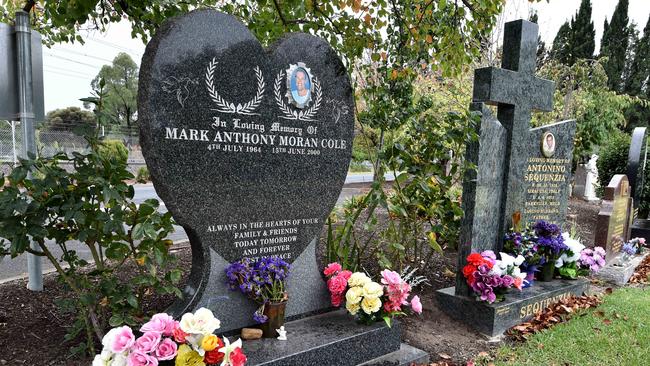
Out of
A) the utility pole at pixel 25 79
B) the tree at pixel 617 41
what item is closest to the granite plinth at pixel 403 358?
the utility pole at pixel 25 79

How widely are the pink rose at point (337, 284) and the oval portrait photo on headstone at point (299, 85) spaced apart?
1.26m

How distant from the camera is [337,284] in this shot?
10.9 ft

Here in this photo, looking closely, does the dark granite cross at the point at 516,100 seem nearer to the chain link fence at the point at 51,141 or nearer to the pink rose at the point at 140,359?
the pink rose at the point at 140,359

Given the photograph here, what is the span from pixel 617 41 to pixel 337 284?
36.8 m

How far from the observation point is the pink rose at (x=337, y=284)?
3.31m

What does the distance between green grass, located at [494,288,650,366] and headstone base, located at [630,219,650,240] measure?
15.8ft

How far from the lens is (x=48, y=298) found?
383 cm

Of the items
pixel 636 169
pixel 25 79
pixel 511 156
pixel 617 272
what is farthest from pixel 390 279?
pixel 636 169

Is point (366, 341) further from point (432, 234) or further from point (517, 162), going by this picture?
point (517, 162)

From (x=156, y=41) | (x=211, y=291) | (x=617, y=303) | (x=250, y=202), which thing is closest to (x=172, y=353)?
(x=211, y=291)

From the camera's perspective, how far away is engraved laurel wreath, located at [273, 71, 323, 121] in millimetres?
3164

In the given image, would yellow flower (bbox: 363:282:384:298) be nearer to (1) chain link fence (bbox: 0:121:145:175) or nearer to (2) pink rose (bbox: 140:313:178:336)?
(2) pink rose (bbox: 140:313:178:336)

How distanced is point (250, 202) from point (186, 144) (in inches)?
23.5

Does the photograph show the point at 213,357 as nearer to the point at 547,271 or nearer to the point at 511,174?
the point at 511,174
